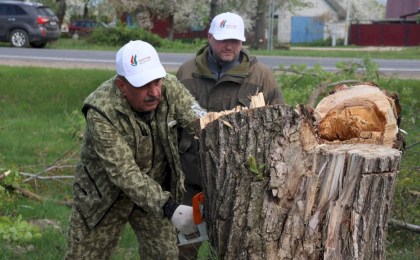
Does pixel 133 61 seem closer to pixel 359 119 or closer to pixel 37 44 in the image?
pixel 359 119

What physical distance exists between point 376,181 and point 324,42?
4629cm

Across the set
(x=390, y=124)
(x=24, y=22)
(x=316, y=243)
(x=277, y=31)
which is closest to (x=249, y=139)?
(x=316, y=243)

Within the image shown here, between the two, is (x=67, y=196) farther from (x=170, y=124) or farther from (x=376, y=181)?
(x=376, y=181)

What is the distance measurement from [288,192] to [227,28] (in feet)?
6.69

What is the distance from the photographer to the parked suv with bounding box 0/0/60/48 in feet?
82.4

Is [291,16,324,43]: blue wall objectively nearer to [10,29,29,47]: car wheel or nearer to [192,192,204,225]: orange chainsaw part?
[10,29,29,47]: car wheel

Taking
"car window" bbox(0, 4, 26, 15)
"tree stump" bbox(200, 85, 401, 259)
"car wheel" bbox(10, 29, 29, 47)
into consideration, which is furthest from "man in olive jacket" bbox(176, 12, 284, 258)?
"car window" bbox(0, 4, 26, 15)

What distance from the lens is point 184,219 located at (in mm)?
4422

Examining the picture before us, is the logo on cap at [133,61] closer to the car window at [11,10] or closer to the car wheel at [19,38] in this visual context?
the car wheel at [19,38]

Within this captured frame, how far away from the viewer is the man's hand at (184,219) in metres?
4.41

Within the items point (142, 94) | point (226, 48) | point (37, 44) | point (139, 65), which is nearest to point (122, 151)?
point (142, 94)

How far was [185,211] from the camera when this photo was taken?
14.6ft

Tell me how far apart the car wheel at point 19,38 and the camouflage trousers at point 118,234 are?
21.0 meters

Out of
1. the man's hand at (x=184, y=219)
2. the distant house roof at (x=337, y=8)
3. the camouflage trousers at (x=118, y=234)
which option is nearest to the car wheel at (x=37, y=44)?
the camouflage trousers at (x=118, y=234)
